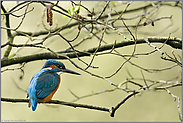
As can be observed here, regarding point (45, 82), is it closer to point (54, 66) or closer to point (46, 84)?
point (46, 84)

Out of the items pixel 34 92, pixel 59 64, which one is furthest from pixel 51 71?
pixel 34 92

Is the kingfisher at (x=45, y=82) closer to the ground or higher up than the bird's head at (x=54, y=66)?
closer to the ground

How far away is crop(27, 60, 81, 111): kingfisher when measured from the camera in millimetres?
1757

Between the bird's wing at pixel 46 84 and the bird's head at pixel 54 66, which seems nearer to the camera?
the bird's wing at pixel 46 84

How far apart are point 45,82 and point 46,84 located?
2cm

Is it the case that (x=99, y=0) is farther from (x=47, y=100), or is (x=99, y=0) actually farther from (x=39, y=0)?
(x=47, y=100)

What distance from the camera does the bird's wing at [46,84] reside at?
1.80 m

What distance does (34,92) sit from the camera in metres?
1.76

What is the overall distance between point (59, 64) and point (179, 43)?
138 cm

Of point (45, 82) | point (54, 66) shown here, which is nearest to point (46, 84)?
point (45, 82)

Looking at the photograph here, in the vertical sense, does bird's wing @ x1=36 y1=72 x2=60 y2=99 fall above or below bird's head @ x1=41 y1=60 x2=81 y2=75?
below

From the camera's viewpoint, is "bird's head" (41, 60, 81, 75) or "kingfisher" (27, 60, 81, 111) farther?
"bird's head" (41, 60, 81, 75)

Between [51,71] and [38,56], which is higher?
[38,56]

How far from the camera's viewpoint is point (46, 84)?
6.12 feet
